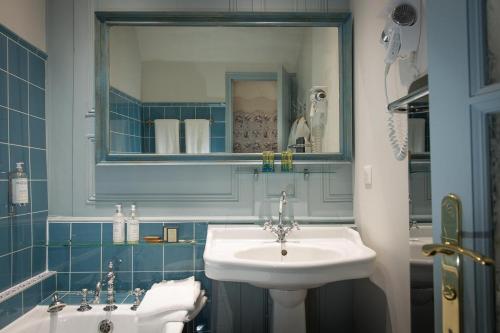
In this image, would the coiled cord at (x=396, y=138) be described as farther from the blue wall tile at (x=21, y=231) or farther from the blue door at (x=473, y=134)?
the blue wall tile at (x=21, y=231)

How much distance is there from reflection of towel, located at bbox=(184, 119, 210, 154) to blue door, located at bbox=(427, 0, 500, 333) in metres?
1.30

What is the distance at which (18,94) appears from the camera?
1569 mm

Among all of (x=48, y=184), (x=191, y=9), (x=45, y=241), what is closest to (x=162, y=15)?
(x=191, y=9)

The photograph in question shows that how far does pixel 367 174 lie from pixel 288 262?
576 mm

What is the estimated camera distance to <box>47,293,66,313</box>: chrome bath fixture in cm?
158

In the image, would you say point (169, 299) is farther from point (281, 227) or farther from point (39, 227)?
point (39, 227)

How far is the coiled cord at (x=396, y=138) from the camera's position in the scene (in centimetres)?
118

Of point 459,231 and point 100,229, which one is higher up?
point 459,231

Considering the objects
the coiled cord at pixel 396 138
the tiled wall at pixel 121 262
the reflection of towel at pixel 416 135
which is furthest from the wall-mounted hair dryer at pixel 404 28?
the tiled wall at pixel 121 262

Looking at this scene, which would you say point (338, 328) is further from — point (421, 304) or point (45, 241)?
point (45, 241)

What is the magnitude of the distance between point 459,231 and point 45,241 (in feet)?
6.24

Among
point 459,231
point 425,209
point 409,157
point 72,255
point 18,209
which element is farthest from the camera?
point 72,255

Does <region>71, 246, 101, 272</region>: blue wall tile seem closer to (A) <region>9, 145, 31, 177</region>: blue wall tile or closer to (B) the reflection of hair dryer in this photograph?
(A) <region>9, 145, 31, 177</region>: blue wall tile

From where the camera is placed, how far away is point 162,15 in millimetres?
1804
